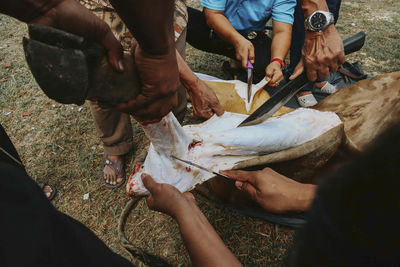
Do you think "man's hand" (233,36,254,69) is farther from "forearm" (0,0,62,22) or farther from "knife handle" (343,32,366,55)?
"forearm" (0,0,62,22)

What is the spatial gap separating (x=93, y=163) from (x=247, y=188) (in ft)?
4.84

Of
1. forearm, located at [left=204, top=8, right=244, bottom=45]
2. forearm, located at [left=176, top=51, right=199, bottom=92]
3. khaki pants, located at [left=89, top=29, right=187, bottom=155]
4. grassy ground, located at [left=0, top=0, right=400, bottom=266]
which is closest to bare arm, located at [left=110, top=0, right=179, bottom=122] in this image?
forearm, located at [left=176, top=51, right=199, bottom=92]

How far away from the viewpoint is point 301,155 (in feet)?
4.26

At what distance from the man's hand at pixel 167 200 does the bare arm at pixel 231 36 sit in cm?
136

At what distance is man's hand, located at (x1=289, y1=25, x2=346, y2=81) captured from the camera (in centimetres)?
154

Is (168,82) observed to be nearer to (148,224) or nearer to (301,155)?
(301,155)

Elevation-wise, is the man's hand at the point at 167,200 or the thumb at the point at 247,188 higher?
the man's hand at the point at 167,200

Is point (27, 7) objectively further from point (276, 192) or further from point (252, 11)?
point (252, 11)

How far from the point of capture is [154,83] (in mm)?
764

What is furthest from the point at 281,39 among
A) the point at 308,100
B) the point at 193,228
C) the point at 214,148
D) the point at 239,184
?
the point at 193,228

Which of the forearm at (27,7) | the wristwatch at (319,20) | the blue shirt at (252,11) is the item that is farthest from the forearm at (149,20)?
the blue shirt at (252,11)

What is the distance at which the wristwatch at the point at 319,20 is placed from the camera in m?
1.56

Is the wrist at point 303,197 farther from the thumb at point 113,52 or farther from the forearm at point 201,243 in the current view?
the thumb at point 113,52

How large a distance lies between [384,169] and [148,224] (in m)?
1.75
